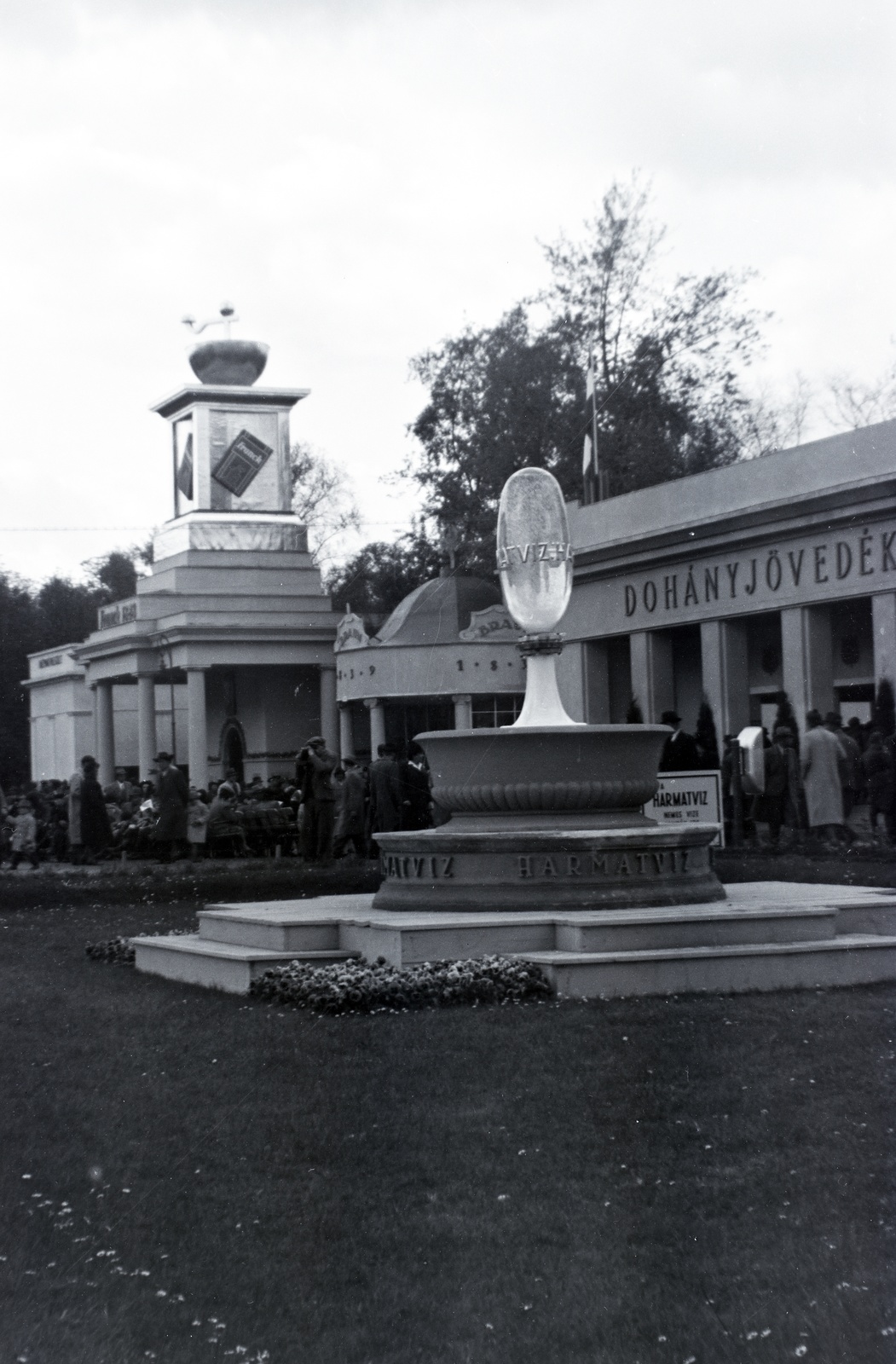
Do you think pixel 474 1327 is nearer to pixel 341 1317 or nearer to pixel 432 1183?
pixel 341 1317

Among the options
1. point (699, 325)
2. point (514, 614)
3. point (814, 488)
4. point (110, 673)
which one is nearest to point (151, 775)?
point (110, 673)

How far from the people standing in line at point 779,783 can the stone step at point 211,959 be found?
10.7 m

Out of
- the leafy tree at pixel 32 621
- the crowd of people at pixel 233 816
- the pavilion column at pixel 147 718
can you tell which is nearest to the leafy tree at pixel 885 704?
the crowd of people at pixel 233 816

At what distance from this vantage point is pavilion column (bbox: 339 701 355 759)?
42344 mm

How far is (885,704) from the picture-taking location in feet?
82.9

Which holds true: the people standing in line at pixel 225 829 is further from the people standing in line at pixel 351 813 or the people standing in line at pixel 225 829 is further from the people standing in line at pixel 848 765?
the people standing in line at pixel 848 765

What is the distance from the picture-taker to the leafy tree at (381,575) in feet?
159

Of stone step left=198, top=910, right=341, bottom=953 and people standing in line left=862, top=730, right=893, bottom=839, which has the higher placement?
people standing in line left=862, top=730, right=893, bottom=839

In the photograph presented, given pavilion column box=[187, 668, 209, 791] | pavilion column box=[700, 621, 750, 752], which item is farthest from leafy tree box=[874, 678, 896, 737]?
pavilion column box=[187, 668, 209, 791]

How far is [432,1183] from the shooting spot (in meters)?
6.21

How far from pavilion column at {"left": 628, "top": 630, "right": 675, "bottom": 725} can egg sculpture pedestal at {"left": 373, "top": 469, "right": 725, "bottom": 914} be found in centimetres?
1929

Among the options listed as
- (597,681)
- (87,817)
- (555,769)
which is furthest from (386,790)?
(597,681)

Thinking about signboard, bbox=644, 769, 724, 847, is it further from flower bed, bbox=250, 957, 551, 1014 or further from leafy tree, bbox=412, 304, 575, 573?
leafy tree, bbox=412, 304, 575, 573

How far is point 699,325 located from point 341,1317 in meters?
36.4
